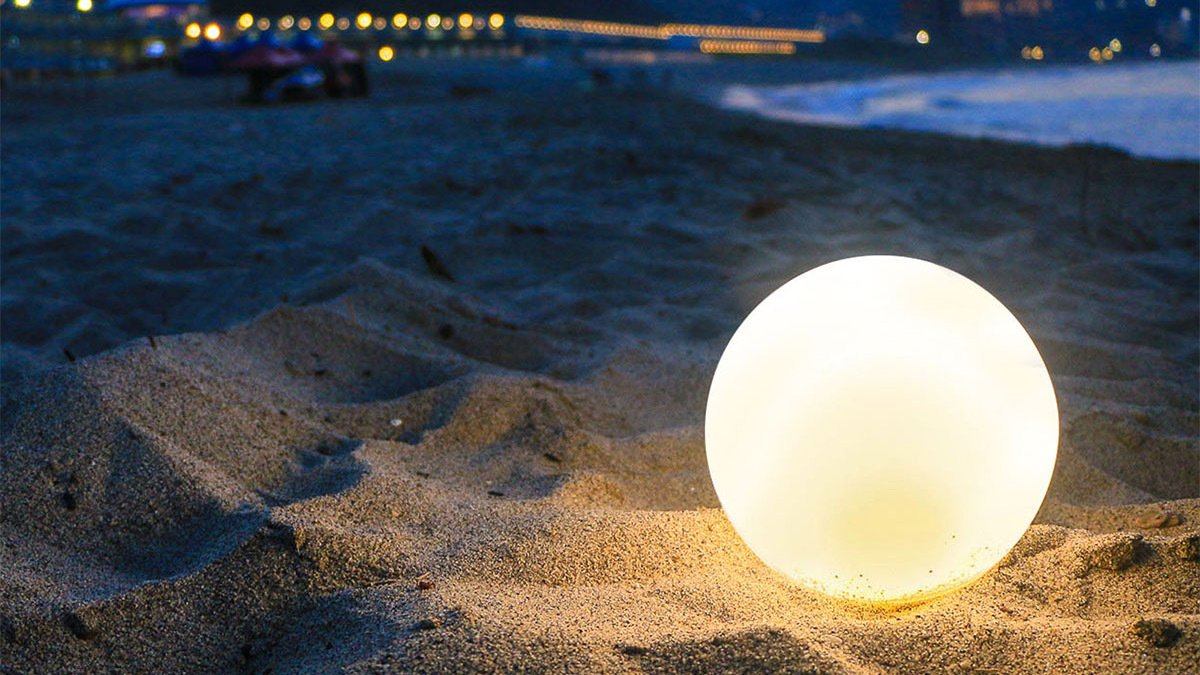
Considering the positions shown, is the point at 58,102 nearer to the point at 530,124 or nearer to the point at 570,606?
the point at 530,124

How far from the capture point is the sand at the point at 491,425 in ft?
5.44

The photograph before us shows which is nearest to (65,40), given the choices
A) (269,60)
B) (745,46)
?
(269,60)

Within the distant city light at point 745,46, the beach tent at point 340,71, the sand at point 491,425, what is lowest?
the sand at point 491,425

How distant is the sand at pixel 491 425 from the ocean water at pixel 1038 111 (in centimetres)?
428

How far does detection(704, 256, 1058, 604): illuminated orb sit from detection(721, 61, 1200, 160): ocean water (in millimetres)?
8335

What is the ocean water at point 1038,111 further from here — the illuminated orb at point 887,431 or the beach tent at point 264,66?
the illuminated orb at point 887,431

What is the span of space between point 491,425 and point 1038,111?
13.5 metres

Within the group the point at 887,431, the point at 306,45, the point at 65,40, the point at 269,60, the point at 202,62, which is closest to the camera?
the point at 887,431

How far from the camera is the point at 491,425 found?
2732 mm

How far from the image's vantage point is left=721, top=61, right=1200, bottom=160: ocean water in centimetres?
1062

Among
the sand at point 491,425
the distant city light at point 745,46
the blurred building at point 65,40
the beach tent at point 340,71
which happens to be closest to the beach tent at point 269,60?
the beach tent at point 340,71

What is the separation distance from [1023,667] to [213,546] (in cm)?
142

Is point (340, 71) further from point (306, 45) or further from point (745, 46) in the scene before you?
point (745, 46)

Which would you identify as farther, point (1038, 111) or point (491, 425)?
point (1038, 111)
